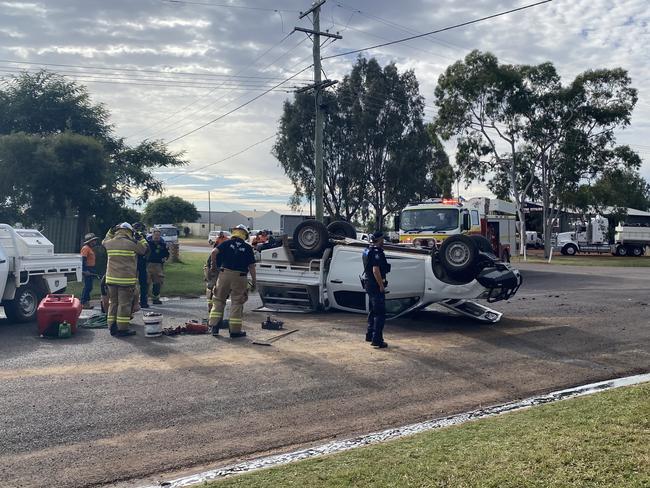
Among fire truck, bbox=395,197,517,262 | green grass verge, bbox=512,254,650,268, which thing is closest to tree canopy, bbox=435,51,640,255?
green grass verge, bbox=512,254,650,268

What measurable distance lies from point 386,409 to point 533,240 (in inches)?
1908

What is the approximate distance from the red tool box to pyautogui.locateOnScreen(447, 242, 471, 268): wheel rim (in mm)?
6095

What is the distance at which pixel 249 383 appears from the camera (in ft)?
22.7

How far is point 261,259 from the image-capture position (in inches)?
501

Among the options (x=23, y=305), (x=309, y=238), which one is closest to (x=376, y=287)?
(x=309, y=238)

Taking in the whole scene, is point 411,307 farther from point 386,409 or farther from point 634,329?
point 386,409

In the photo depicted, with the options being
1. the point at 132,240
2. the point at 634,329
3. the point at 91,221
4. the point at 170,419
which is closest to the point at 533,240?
the point at 91,221

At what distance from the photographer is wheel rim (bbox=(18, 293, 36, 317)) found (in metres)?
11.2

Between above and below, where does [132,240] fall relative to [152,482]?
above

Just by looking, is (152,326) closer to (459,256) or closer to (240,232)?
(240,232)

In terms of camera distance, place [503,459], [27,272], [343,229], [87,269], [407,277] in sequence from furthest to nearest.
A: 1. [343,229]
2. [87,269]
3. [27,272]
4. [407,277]
5. [503,459]

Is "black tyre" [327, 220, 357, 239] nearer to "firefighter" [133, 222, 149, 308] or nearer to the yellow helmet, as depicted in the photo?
the yellow helmet

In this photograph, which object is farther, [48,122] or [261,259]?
[48,122]

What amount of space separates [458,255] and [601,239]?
3794 centimetres
